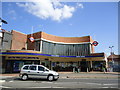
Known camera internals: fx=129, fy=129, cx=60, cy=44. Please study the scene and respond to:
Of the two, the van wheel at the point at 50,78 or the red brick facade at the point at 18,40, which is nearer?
the van wheel at the point at 50,78

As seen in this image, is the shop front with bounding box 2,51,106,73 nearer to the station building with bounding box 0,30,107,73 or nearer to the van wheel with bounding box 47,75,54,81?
the station building with bounding box 0,30,107,73

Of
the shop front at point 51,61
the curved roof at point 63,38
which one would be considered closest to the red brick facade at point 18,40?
the curved roof at point 63,38

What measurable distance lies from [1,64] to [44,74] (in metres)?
15.5

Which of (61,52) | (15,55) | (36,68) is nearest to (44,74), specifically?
(36,68)

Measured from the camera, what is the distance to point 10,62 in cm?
2752

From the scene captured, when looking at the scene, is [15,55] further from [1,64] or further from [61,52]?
[61,52]

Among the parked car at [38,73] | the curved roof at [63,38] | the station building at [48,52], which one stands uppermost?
the curved roof at [63,38]

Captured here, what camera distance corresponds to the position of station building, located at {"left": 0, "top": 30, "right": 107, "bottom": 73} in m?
26.8

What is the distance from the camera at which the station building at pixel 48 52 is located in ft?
88.0

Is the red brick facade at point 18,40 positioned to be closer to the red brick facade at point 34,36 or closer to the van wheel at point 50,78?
the red brick facade at point 34,36

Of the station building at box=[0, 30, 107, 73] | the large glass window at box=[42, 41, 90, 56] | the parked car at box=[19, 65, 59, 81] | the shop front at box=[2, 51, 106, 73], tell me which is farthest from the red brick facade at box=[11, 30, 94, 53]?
the parked car at box=[19, 65, 59, 81]

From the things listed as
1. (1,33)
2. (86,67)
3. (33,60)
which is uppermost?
(1,33)

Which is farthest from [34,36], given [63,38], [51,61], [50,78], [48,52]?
[50,78]

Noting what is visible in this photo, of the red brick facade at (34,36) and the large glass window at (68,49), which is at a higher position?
the red brick facade at (34,36)
